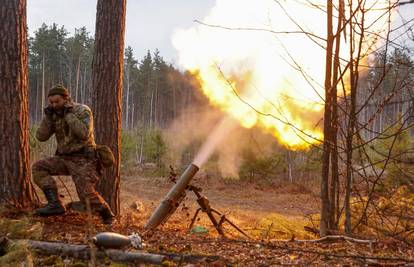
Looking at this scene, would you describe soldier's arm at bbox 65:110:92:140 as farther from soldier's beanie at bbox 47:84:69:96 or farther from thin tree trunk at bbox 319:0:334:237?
thin tree trunk at bbox 319:0:334:237

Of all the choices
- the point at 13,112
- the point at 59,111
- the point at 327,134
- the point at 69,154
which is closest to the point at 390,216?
the point at 327,134

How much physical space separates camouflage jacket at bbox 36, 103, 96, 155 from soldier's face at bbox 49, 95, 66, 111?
11cm

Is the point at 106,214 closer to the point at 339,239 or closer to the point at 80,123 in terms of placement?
the point at 80,123

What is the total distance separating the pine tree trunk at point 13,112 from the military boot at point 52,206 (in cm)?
56

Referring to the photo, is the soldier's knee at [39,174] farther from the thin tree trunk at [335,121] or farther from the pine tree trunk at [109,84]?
the thin tree trunk at [335,121]

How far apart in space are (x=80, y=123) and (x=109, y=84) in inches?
76.4

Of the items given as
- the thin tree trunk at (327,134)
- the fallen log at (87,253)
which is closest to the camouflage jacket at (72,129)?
the fallen log at (87,253)

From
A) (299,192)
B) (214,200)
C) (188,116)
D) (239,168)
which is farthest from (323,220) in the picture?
(188,116)

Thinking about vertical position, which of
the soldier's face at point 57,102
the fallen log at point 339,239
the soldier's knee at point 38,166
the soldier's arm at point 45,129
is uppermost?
the soldier's face at point 57,102

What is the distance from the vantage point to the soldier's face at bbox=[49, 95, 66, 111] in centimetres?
591

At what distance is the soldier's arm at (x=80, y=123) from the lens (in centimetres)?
586

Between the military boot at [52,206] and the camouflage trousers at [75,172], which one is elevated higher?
the camouflage trousers at [75,172]

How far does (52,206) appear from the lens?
5801 mm

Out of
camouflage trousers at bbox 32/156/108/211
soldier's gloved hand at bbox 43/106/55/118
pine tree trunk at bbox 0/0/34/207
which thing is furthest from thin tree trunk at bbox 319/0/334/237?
pine tree trunk at bbox 0/0/34/207
